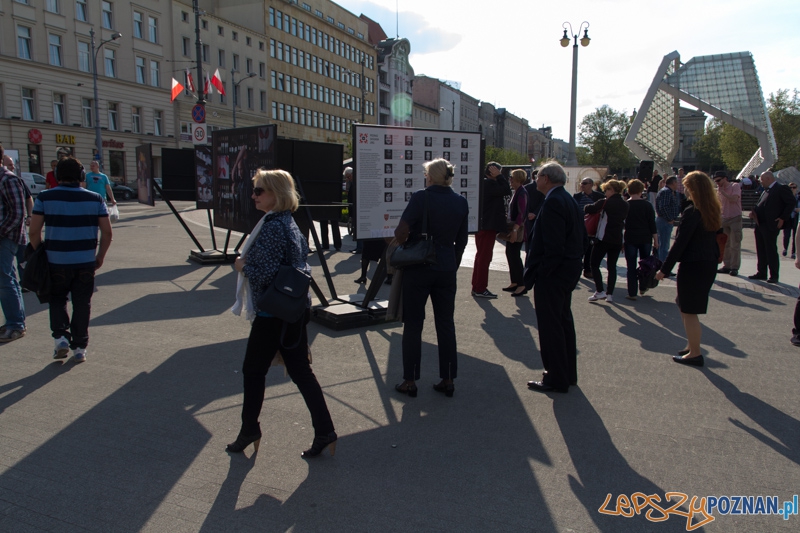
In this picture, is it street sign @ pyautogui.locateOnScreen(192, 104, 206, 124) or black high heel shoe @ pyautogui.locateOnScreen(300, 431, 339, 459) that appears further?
street sign @ pyautogui.locateOnScreen(192, 104, 206, 124)

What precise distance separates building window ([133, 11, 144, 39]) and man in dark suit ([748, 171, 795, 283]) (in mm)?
47759

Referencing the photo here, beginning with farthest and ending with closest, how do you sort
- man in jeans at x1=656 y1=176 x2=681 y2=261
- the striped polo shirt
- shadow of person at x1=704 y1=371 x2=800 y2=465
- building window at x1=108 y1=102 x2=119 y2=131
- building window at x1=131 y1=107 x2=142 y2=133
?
building window at x1=131 y1=107 x2=142 y2=133 < building window at x1=108 y1=102 x2=119 y2=131 < man in jeans at x1=656 y1=176 x2=681 y2=261 < the striped polo shirt < shadow of person at x1=704 y1=371 x2=800 y2=465

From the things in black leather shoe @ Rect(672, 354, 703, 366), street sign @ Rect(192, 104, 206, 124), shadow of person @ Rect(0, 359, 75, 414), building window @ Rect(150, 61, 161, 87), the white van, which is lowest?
black leather shoe @ Rect(672, 354, 703, 366)

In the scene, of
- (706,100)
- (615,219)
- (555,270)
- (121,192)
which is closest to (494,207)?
(615,219)

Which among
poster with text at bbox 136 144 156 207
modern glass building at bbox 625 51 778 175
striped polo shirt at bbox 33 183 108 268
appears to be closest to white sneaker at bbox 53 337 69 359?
striped polo shirt at bbox 33 183 108 268

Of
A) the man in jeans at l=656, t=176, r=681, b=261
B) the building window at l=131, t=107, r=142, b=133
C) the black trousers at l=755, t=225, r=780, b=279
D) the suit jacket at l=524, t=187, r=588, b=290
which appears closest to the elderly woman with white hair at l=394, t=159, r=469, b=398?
the suit jacket at l=524, t=187, r=588, b=290

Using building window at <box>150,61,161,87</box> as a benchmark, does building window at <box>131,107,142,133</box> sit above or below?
below

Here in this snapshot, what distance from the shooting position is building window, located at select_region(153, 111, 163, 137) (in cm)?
4756

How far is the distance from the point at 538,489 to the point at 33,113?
4522 centimetres

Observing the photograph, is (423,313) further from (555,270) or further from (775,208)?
(775,208)

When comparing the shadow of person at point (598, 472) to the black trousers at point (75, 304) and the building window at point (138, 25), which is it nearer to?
the black trousers at point (75, 304)

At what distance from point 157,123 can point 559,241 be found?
1967 inches

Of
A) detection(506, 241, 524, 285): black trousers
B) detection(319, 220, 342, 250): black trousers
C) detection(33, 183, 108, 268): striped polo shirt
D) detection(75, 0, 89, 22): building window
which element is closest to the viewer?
detection(33, 183, 108, 268): striped polo shirt

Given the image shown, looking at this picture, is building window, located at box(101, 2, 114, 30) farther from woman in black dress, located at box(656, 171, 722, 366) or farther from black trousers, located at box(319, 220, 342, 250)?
woman in black dress, located at box(656, 171, 722, 366)
